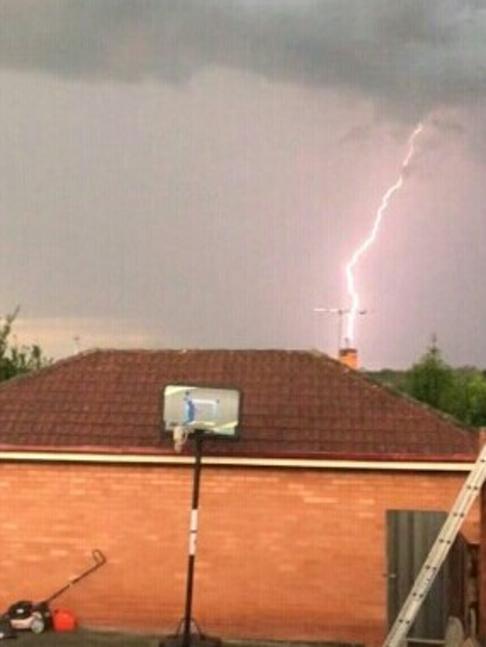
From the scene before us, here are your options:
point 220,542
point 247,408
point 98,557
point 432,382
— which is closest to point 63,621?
point 98,557

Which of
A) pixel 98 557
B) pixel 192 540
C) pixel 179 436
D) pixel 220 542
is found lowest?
pixel 98 557

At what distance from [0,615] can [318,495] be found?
443cm

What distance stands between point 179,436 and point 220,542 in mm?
1661

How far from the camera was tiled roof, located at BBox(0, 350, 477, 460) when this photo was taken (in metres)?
15.9

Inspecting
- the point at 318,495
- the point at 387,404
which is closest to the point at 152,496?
the point at 318,495

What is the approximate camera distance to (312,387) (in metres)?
17.2

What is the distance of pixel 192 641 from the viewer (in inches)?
577

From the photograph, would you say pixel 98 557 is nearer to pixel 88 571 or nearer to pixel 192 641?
pixel 88 571

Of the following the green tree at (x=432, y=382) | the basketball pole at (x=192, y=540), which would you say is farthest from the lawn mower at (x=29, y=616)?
the green tree at (x=432, y=382)

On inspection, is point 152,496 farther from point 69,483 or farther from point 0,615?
point 0,615

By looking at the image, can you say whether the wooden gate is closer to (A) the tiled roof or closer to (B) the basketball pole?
(A) the tiled roof

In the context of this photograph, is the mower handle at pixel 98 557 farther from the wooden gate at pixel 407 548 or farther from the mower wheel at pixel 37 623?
the wooden gate at pixel 407 548

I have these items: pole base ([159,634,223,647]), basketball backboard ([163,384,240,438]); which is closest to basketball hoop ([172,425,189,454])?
basketball backboard ([163,384,240,438])

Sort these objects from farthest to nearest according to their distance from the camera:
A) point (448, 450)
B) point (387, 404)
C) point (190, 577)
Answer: point (387, 404), point (448, 450), point (190, 577)
